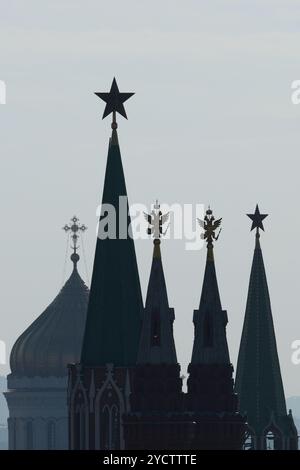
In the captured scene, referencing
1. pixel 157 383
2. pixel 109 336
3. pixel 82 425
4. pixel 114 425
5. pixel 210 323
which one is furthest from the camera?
pixel 82 425

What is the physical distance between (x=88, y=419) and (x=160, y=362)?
23.0m

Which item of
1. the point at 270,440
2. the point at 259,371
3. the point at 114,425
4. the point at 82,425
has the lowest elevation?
the point at 270,440

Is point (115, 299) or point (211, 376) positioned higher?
point (115, 299)

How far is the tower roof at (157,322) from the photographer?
171m

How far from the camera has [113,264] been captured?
194m

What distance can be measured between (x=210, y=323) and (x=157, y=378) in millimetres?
4763

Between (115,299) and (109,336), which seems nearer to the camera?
(109,336)

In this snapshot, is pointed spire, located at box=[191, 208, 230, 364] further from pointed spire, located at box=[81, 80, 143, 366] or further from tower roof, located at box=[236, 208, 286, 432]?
tower roof, located at box=[236, 208, 286, 432]

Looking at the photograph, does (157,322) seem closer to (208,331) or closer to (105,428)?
(208,331)

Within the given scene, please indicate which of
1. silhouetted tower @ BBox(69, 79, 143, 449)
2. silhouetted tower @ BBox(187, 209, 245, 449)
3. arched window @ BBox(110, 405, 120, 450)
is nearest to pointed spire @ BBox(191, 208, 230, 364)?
silhouetted tower @ BBox(187, 209, 245, 449)

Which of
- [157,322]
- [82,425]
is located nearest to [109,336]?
[82,425]

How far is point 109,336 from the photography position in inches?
7579
